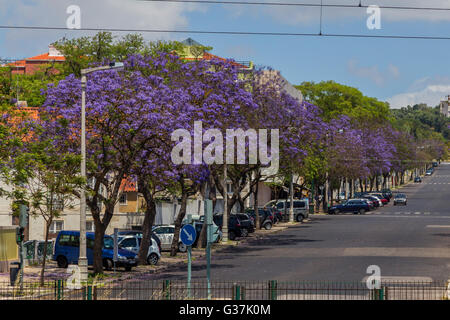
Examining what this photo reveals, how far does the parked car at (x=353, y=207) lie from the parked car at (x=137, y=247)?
51935 mm

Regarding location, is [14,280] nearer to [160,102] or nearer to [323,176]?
[160,102]

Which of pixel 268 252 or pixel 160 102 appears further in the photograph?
pixel 268 252

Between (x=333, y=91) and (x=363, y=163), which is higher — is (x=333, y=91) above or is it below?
above

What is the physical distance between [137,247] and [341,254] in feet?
35.0

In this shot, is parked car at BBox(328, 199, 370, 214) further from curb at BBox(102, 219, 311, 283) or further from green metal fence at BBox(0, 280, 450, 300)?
green metal fence at BBox(0, 280, 450, 300)

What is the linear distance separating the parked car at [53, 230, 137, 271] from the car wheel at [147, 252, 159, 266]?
2.38m

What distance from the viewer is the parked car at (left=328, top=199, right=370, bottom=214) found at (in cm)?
8938

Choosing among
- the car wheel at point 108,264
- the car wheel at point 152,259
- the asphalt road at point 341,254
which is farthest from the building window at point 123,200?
the car wheel at point 108,264

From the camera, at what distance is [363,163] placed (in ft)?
327

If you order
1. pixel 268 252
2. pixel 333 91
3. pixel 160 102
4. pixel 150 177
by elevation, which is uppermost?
pixel 333 91

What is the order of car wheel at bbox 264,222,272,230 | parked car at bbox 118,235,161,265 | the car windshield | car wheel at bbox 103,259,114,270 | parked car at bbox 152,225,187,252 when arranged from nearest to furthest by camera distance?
car wheel at bbox 103,259,114,270, the car windshield, parked car at bbox 118,235,161,265, parked car at bbox 152,225,187,252, car wheel at bbox 264,222,272,230

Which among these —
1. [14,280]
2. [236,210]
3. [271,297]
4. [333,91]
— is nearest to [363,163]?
[236,210]

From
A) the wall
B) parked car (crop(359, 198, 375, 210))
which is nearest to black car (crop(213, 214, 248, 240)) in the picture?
the wall
